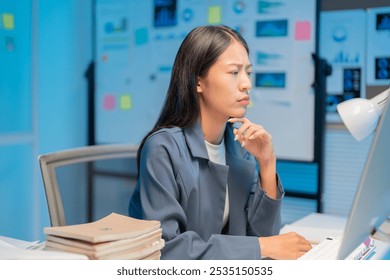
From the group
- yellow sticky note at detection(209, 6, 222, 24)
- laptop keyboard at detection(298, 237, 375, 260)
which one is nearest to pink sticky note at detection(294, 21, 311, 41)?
yellow sticky note at detection(209, 6, 222, 24)

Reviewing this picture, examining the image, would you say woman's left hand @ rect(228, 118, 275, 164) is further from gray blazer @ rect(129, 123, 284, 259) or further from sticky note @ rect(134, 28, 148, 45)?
sticky note @ rect(134, 28, 148, 45)

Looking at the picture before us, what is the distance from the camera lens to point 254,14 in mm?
2332

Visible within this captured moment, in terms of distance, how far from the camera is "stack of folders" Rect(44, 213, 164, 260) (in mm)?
711

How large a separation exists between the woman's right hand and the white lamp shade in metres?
0.24

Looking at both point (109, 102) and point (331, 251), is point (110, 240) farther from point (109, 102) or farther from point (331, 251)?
point (109, 102)

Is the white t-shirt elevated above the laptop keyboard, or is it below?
above

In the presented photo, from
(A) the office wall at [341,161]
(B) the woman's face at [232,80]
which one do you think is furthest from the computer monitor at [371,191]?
(A) the office wall at [341,161]

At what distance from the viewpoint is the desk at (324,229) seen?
84 centimetres

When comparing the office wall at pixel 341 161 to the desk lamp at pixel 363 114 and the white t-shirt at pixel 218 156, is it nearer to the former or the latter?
the white t-shirt at pixel 218 156

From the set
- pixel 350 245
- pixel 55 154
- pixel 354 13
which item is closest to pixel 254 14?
pixel 354 13

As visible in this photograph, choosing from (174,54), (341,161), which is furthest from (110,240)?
(174,54)

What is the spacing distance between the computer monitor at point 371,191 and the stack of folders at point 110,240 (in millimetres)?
263
